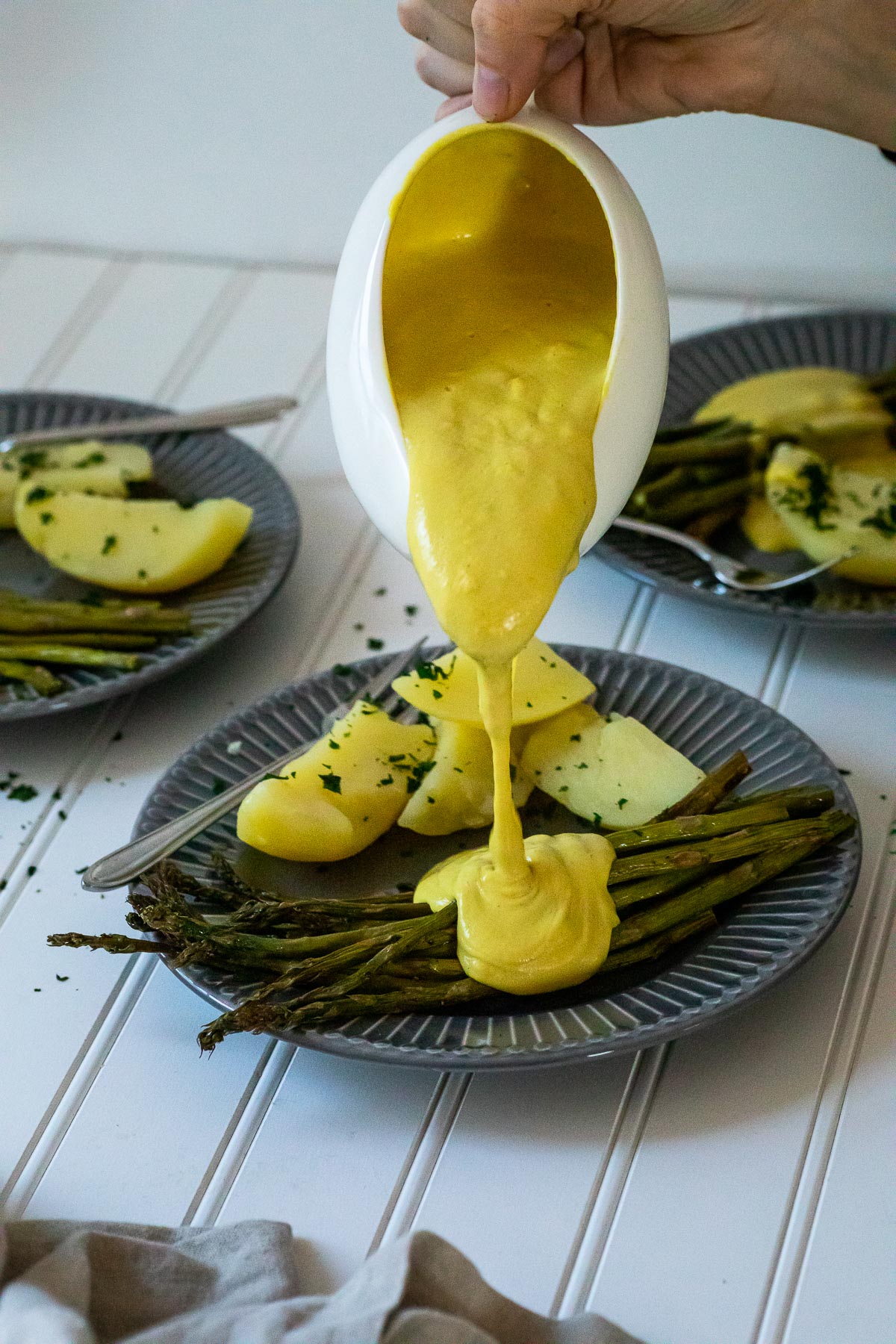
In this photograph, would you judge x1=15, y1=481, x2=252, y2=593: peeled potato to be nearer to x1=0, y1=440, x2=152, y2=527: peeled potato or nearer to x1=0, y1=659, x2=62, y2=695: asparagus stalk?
x1=0, y1=440, x2=152, y2=527: peeled potato

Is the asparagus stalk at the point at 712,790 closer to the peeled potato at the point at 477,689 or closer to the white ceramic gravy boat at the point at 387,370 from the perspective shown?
the peeled potato at the point at 477,689

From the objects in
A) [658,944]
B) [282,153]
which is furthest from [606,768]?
[282,153]

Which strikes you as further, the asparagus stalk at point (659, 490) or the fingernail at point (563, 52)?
the asparagus stalk at point (659, 490)

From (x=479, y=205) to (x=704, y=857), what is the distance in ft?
2.66

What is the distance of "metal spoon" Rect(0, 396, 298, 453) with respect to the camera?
106 inches

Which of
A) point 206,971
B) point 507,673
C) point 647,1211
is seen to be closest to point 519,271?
point 507,673

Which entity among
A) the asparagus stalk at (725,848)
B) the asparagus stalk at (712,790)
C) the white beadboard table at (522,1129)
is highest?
the asparagus stalk at (725,848)

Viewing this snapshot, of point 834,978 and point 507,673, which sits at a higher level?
point 507,673

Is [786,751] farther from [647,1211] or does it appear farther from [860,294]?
[860,294]

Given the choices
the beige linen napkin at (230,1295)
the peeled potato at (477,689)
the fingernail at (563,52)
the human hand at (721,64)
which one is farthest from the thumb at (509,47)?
the beige linen napkin at (230,1295)

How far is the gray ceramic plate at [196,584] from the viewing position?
2146mm

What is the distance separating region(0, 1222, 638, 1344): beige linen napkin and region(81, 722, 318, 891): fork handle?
0.41m

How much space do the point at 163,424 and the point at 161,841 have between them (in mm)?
1190

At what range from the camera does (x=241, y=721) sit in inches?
79.0
